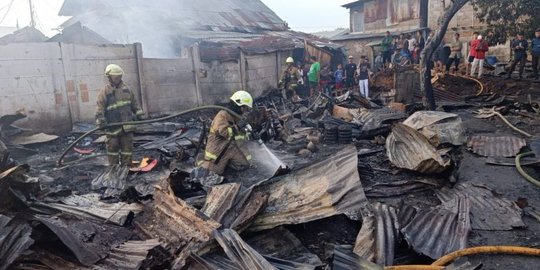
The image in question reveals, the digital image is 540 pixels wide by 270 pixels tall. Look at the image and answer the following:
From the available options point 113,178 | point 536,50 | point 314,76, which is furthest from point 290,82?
point 113,178

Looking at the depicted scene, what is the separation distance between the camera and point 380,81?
14.3m

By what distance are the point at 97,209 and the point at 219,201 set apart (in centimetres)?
131

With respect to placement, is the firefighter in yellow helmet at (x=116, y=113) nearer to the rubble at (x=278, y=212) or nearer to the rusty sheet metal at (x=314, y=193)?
the rubble at (x=278, y=212)

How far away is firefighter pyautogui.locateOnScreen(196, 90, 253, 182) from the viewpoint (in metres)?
5.76

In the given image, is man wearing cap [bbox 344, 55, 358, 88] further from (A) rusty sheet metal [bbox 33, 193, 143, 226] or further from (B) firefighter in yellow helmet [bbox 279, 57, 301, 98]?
(A) rusty sheet metal [bbox 33, 193, 143, 226]

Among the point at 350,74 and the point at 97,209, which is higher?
the point at 350,74

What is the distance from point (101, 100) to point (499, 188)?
19.0 ft

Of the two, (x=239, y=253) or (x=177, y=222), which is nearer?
(x=239, y=253)

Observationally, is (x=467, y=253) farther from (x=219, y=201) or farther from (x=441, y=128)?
(x=441, y=128)

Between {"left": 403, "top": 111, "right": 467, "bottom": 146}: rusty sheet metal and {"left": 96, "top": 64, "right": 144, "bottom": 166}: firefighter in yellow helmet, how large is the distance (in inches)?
179

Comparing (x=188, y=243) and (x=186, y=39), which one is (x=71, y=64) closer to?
(x=186, y=39)

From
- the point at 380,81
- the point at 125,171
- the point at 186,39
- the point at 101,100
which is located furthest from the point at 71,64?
the point at 380,81

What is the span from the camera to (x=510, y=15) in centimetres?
1110

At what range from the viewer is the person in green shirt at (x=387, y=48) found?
52.3 feet
